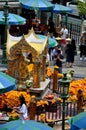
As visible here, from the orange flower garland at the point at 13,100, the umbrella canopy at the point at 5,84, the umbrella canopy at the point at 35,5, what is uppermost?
the umbrella canopy at the point at 5,84

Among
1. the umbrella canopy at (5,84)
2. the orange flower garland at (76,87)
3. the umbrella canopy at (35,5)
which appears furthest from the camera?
the umbrella canopy at (35,5)

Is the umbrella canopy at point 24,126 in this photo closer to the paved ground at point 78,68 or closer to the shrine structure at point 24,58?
the shrine structure at point 24,58

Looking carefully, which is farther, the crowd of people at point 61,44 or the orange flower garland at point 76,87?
the crowd of people at point 61,44

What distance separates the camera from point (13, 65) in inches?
862

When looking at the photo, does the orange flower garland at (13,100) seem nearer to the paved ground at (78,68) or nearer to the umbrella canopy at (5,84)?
the umbrella canopy at (5,84)

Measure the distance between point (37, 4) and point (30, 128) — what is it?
21.8 m

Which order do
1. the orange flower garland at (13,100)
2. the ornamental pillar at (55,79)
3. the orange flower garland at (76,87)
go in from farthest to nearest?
the ornamental pillar at (55,79), the orange flower garland at (76,87), the orange flower garland at (13,100)

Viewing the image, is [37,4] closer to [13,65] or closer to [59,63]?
[59,63]

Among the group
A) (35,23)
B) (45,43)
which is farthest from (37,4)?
(45,43)

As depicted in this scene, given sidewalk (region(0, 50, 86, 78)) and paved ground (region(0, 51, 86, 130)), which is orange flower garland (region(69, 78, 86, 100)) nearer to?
paved ground (region(0, 51, 86, 130))

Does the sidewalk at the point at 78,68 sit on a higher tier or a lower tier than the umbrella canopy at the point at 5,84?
lower

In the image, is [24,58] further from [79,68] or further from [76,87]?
[79,68]

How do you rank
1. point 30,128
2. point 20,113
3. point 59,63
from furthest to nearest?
point 59,63 → point 20,113 → point 30,128

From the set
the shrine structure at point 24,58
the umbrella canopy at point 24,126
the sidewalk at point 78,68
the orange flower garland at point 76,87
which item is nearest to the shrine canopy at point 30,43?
the shrine structure at point 24,58
